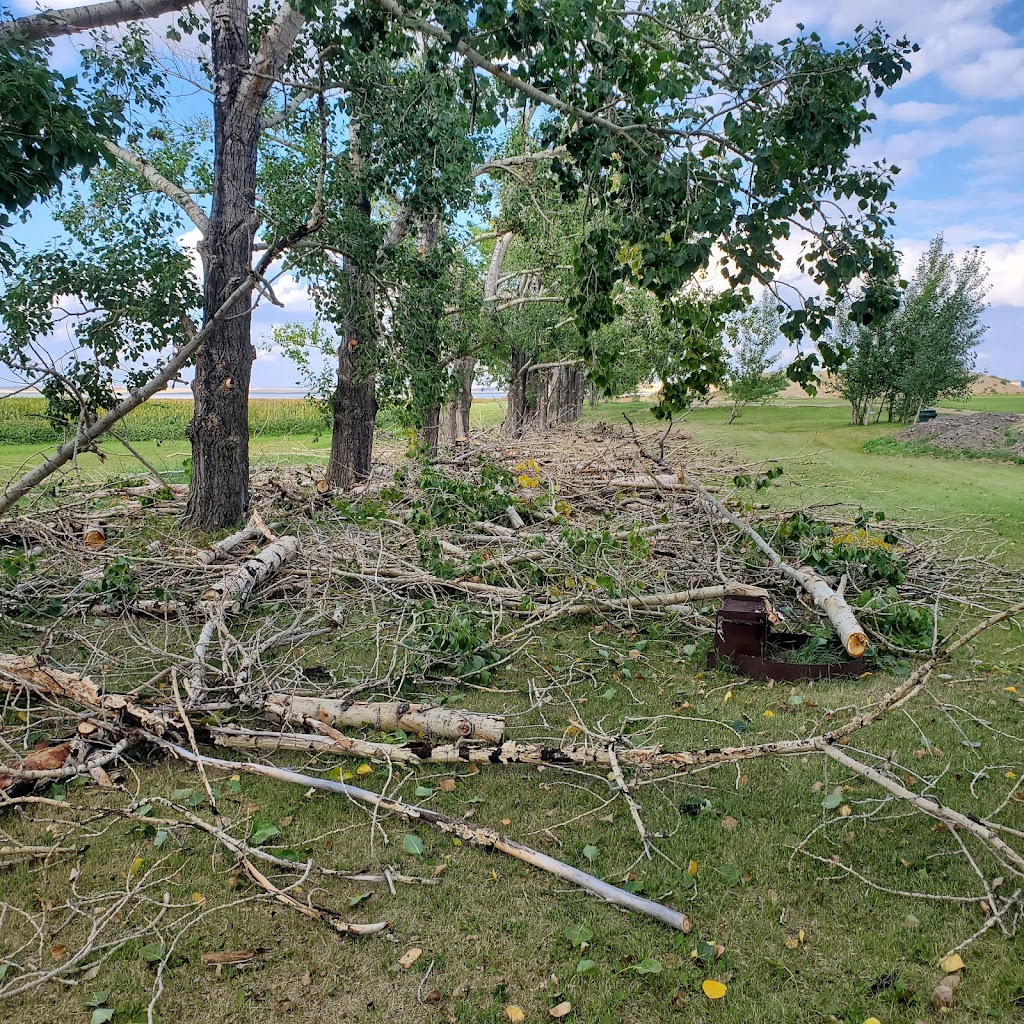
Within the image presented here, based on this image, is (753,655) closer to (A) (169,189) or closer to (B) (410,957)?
(B) (410,957)

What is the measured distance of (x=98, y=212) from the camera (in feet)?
35.0

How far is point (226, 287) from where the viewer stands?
8.38 metres

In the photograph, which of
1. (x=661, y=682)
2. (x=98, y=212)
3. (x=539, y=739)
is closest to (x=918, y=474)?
(x=661, y=682)

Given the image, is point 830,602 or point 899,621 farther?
point 899,621

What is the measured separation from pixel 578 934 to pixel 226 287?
7.85m

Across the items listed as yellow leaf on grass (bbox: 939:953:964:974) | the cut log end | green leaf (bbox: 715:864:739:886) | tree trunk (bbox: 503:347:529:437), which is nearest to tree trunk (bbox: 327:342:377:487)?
the cut log end

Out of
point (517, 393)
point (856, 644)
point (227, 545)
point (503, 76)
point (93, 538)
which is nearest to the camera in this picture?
point (856, 644)

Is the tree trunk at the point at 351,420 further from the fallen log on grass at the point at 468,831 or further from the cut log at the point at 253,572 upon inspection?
the fallen log on grass at the point at 468,831

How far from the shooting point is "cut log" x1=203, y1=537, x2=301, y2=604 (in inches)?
233

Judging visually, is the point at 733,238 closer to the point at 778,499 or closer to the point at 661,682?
the point at 661,682

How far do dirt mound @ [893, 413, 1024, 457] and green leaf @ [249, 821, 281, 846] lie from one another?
16627 millimetres

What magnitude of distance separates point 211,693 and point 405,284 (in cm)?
633

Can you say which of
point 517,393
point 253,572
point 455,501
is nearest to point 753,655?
point 253,572

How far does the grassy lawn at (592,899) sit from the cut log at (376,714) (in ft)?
0.87
